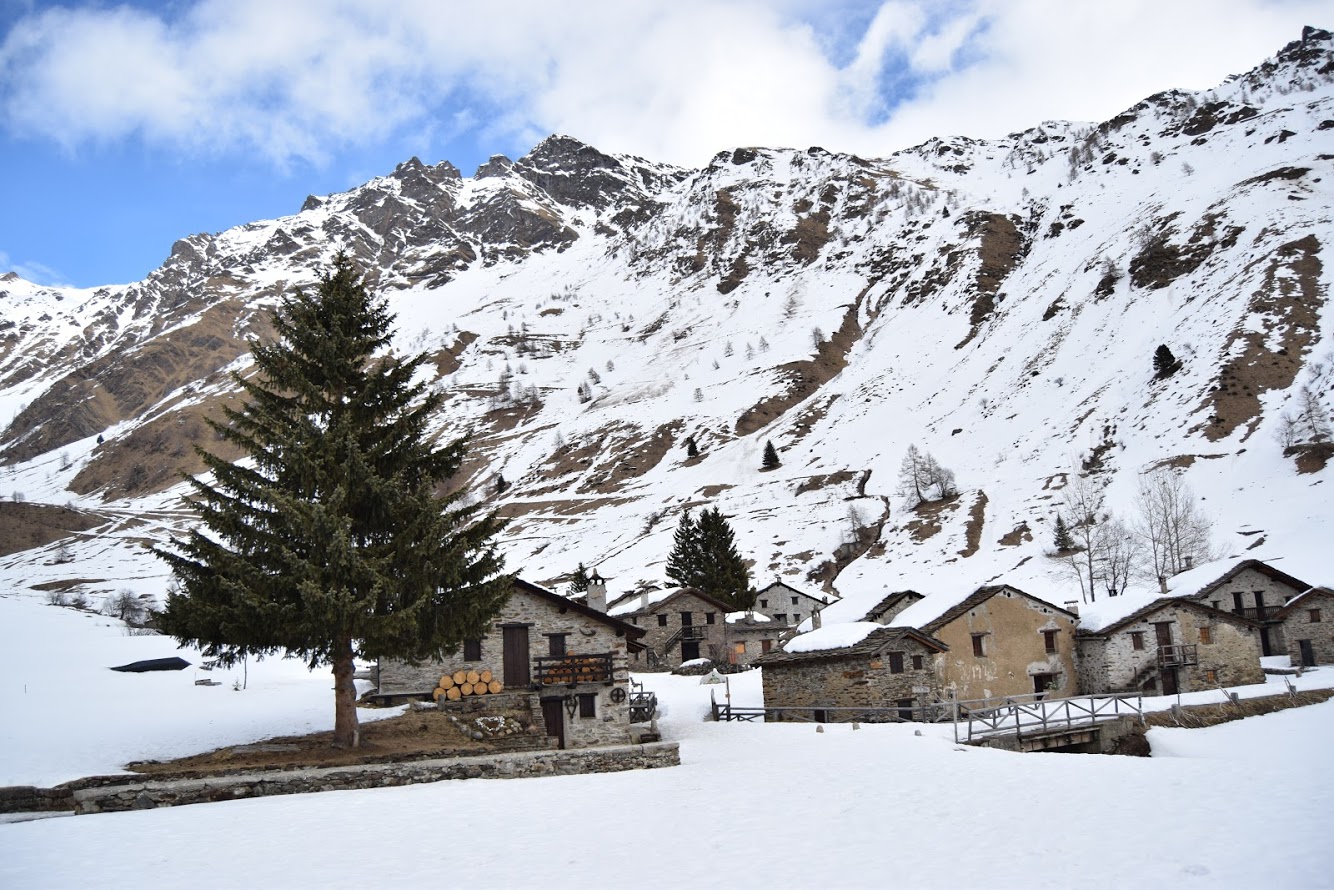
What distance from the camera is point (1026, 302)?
14912 cm

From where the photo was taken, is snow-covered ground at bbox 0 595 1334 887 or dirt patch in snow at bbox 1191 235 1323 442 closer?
snow-covered ground at bbox 0 595 1334 887

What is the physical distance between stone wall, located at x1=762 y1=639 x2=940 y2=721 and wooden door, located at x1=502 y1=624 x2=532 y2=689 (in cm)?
1344

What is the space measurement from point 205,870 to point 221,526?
1073cm

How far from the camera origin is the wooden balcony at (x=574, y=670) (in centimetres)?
2909

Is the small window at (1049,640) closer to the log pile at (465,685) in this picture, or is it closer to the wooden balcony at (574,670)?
the wooden balcony at (574,670)

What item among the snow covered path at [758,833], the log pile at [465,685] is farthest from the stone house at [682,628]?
the snow covered path at [758,833]

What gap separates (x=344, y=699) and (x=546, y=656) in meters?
9.11

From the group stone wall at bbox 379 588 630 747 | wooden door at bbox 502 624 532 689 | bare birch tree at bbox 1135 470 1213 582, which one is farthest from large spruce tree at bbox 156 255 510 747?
bare birch tree at bbox 1135 470 1213 582

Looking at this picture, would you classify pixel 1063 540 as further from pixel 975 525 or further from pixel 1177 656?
pixel 1177 656

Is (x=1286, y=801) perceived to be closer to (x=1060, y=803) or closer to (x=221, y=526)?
(x=1060, y=803)

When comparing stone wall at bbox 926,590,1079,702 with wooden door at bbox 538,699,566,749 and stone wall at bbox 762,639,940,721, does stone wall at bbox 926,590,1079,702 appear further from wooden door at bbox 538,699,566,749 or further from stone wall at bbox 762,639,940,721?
wooden door at bbox 538,699,566,749

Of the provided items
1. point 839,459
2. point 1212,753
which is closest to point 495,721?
point 1212,753

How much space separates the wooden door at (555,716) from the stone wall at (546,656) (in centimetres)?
8

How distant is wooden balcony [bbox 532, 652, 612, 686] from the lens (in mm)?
29094
